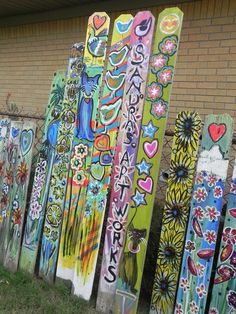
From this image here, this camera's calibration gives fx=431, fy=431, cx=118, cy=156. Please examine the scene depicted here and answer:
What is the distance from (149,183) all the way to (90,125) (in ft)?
2.29

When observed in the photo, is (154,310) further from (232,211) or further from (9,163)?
(9,163)

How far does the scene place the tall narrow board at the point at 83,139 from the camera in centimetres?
338

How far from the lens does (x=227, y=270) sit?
276 cm

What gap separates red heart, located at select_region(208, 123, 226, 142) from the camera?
2772mm

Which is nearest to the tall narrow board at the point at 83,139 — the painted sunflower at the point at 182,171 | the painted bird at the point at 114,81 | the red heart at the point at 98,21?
the red heart at the point at 98,21

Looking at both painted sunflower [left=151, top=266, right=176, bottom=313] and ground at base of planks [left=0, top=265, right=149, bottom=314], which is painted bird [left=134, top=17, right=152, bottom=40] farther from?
ground at base of planks [left=0, top=265, right=149, bottom=314]

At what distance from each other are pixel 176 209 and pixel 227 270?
1.68 ft

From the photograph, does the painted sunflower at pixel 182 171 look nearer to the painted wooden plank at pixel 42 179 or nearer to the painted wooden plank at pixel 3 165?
the painted wooden plank at pixel 42 179

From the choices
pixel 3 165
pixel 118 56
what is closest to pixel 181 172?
pixel 118 56

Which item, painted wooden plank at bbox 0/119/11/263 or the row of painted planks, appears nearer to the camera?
the row of painted planks

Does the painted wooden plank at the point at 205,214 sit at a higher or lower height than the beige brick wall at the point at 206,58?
lower

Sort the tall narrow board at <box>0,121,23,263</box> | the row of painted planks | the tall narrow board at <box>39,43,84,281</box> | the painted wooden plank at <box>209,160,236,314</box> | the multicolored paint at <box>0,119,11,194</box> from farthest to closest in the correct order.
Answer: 1. the multicolored paint at <box>0,119,11,194</box>
2. the tall narrow board at <box>0,121,23,263</box>
3. the tall narrow board at <box>39,43,84,281</box>
4. the row of painted planks
5. the painted wooden plank at <box>209,160,236,314</box>

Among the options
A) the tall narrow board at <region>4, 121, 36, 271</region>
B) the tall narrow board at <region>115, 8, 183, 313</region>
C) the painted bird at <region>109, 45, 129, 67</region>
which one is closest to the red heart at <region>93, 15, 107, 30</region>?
the painted bird at <region>109, 45, 129, 67</region>

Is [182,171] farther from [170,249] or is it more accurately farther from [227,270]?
[227,270]
